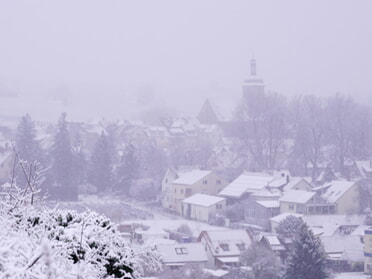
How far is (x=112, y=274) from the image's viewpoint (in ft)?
9.71

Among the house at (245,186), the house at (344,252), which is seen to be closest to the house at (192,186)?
the house at (245,186)

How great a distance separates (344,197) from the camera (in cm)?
2445

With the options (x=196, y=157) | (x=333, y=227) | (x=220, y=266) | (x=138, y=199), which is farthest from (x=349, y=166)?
(x=220, y=266)

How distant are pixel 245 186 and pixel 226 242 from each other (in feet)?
31.2

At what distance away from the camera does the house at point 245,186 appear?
2639cm

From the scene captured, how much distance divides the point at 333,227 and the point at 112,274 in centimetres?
1839


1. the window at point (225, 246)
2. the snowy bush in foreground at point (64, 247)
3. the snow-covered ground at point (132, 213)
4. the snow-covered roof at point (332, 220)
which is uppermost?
the snowy bush in foreground at point (64, 247)

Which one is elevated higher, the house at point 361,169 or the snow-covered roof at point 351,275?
the house at point 361,169

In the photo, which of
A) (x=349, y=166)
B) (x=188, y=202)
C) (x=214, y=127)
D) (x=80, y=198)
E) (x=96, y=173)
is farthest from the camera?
(x=214, y=127)

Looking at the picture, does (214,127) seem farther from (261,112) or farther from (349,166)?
(349,166)

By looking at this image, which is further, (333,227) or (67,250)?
(333,227)

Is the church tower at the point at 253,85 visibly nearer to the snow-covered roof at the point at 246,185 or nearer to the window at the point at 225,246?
the snow-covered roof at the point at 246,185

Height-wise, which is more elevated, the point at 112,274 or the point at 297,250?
the point at 112,274

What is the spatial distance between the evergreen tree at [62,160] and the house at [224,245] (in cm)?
1343
